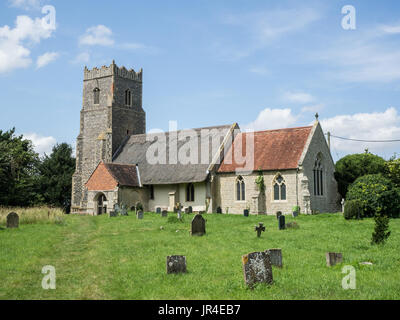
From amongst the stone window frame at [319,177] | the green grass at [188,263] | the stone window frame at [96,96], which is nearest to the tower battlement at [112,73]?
the stone window frame at [96,96]

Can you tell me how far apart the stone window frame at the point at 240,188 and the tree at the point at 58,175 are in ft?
82.2

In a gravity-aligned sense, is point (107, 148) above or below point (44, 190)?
above

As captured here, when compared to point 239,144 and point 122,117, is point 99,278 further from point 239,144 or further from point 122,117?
point 122,117

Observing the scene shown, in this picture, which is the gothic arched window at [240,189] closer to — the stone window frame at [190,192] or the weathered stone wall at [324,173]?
the stone window frame at [190,192]

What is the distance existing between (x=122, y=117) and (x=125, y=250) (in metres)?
33.5

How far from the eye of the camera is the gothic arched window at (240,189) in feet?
115

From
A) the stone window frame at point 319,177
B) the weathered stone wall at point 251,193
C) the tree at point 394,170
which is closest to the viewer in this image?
the weathered stone wall at point 251,193

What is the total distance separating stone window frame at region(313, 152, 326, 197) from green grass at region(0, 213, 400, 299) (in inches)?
510

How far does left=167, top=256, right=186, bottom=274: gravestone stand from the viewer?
436 inches

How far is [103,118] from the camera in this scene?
46688 millimetres

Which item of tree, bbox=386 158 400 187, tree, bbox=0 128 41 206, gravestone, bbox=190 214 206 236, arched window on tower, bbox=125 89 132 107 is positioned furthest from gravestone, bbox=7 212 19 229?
tree, bbox=386 158 400 187

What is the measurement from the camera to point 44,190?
2077 inches
